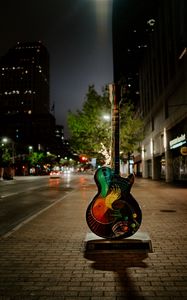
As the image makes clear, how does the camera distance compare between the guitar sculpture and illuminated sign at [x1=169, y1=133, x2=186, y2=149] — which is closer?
the guitar sculpture

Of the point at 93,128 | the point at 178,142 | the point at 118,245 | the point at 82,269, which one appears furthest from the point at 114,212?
the point at 93,128

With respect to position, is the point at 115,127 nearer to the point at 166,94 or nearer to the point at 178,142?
the point at 178,142

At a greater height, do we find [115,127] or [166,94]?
[166,94]

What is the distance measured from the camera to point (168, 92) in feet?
120

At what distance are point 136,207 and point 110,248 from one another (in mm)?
966

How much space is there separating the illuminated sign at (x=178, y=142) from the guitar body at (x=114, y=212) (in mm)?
25000

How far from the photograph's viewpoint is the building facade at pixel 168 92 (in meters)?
31.0

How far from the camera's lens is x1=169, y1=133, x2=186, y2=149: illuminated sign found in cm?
3106

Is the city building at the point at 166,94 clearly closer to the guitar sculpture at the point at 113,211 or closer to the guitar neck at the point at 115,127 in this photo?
the guitar neck at the point at 115,127

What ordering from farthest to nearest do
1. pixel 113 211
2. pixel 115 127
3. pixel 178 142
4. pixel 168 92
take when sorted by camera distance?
pixel 168 92 → pixel 178 142 → pixel 115 127 → pixel 113 211

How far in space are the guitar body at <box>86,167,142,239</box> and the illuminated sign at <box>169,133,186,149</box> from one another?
25.0 metres

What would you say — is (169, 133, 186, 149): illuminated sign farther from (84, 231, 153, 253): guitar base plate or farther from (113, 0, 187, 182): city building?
(84, 231, 153, 253): guitar base plate

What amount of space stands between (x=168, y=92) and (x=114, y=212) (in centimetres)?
3160

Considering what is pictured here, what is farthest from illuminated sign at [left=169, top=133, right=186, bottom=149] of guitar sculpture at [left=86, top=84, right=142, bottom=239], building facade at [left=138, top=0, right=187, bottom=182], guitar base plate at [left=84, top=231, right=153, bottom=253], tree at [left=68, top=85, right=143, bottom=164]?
guitar sculpture at [left=86, top=84, right=142, bottom=239]
